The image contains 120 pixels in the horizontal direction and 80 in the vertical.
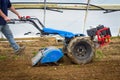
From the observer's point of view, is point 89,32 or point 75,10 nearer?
point 89,32

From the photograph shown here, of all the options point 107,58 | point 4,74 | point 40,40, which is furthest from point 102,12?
point 4,74

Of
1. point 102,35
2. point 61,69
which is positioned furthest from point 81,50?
point 61,69

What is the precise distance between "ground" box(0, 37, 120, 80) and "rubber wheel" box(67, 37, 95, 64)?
145 millimetres

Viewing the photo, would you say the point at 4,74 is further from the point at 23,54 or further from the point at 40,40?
the point at 40,40

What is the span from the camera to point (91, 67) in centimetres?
866

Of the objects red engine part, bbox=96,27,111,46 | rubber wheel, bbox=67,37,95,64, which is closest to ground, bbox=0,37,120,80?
rubber wheel, bbox=67,37,95,64

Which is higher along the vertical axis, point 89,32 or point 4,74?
point 89,32

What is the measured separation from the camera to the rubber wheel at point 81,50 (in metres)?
8.79

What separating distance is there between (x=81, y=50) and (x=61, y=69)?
82 centimetres

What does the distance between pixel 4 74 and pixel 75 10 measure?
494 cm

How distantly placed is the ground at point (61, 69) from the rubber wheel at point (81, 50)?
0.47 ft

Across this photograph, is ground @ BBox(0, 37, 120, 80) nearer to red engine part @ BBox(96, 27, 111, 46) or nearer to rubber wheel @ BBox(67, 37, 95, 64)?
rubber wheel @ BBox(67, 37, 95, 64)

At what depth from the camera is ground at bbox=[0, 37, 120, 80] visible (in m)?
7.90

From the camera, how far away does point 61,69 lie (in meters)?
8.45
